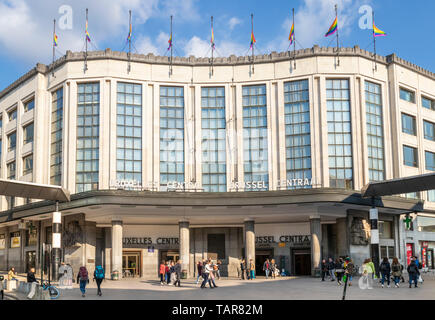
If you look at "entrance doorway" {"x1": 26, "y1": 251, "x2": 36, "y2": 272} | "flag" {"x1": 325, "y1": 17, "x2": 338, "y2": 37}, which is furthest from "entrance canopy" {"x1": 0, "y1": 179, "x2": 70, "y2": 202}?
"flag" {"x1": 325, "y1": 17, "x2": 338, "y2": 37}

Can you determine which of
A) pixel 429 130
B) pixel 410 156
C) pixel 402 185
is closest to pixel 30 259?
pixel 402 185

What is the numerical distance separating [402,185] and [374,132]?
15.2 metres

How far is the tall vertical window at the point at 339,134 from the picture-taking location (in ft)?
167

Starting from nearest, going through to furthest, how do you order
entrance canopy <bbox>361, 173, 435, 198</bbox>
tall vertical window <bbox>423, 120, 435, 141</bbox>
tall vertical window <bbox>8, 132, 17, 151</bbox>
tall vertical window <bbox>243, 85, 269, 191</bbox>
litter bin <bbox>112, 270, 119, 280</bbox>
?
entrance canopy <bbox>361, 173, 435, 198</bbox> → litter bin <bbox>112, 270, 119, 280</bbox> → tall vertical window <bbox>243, 85, 269, 191</bbox> → tall vertical window <bbox>423, 120, 435, 141</bbox> → tall vertical window <bbox>8, 132, 17, 151</bbox>

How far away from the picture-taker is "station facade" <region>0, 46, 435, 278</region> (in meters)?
50.9

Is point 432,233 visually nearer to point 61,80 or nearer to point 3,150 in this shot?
point 61,80

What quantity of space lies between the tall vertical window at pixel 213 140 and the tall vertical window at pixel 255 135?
2169mm

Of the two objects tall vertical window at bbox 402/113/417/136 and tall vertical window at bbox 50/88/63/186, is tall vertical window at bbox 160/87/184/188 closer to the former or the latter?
tall vertical window at bbox 50/88/63/186

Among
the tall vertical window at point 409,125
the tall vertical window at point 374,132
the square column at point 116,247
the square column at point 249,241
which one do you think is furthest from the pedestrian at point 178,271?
the tall vertical window at point 409,125

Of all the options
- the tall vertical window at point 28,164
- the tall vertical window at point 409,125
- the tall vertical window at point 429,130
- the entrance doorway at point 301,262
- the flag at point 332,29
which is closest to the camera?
the flag at point 332,29

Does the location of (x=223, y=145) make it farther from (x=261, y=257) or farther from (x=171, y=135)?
(x=261, y=257)

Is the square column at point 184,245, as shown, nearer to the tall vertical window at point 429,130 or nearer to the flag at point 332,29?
the flag at point 332,29

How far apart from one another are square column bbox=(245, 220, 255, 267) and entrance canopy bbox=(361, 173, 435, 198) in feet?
36.4

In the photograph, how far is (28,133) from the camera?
59219 millimetres
